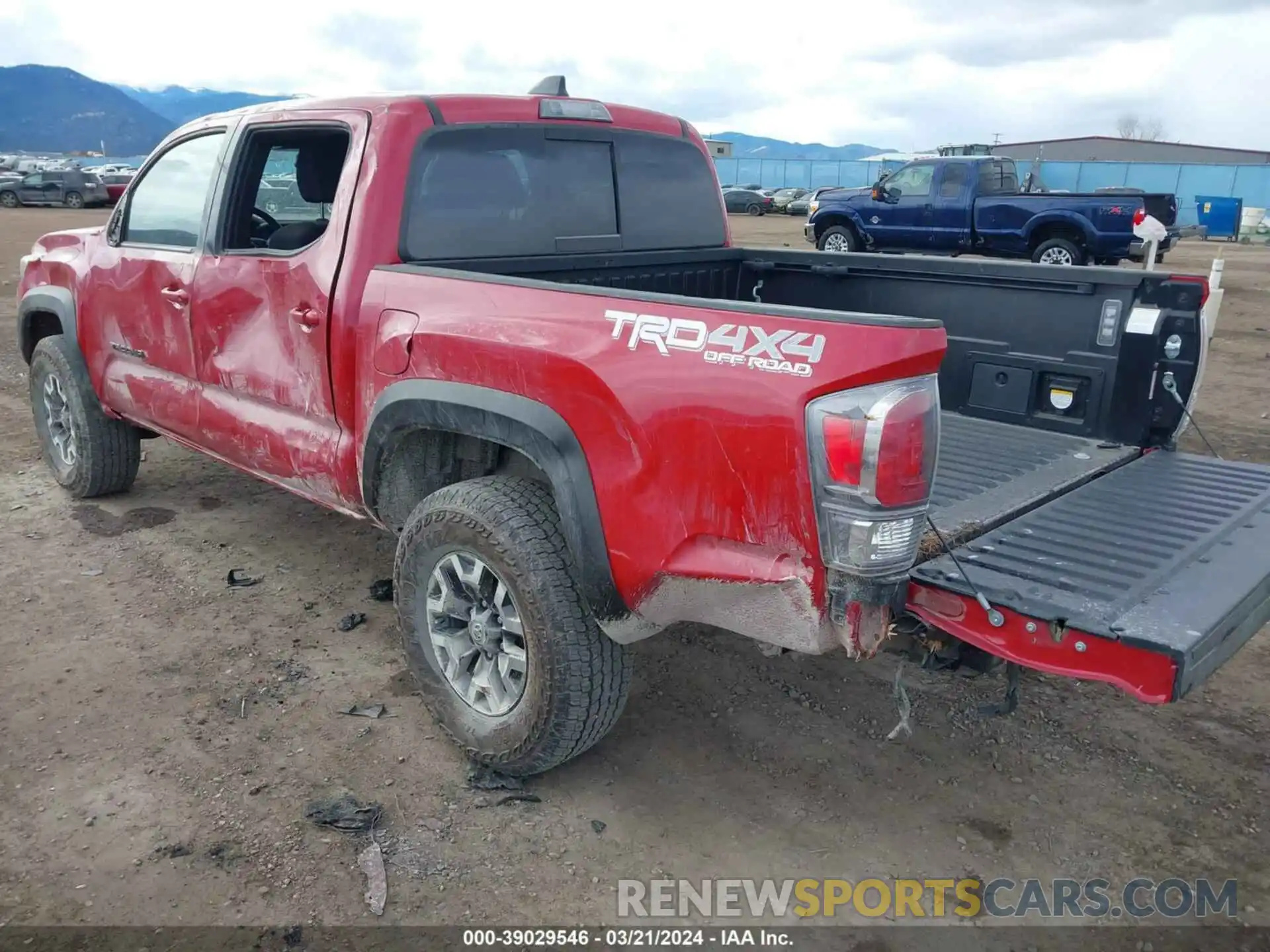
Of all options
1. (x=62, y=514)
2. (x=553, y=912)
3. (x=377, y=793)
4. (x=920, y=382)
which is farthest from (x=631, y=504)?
(x=62, y=514)

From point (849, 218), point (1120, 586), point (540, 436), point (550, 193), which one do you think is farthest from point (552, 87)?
point (849, 218)

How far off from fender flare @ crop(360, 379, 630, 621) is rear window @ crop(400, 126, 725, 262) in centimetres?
61

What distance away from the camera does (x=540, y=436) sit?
8.98 feet

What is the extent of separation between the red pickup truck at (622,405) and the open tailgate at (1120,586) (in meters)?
0.01

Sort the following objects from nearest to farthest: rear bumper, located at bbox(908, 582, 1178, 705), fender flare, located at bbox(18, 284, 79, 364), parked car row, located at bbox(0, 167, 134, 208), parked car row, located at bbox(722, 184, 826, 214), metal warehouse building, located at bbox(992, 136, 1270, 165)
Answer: rear bumper, located at bbox(908, 582, 1178, 705)
fender flare, located at bbox(18, 284, 79, 364)
parked car row, located at bbox(0, 167, 134, 208)
parked car row, located at bbox(722, 184, 826, 214)
metal warehouse building, located at bbox(992, 136, 1270, 165)

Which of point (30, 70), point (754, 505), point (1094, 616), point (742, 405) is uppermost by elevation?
point (30, 70)

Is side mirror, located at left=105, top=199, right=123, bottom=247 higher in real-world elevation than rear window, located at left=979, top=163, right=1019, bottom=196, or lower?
lower

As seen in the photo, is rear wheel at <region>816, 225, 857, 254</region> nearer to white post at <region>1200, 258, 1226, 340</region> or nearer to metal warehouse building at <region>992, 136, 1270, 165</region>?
white post at <region>1200, 258, 1226, 340</region>

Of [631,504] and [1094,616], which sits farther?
[631,504]

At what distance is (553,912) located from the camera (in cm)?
259

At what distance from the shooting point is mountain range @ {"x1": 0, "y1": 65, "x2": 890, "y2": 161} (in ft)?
383

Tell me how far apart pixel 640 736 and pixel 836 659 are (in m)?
0.97

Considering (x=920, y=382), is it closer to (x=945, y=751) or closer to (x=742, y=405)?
(x=742, y=405)

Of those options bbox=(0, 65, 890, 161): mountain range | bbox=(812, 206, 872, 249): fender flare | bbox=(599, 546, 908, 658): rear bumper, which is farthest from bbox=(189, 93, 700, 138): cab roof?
bbox=(0, 65, 890, 161): mountain range
